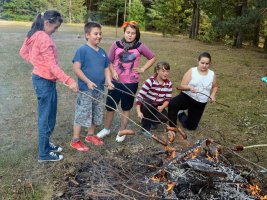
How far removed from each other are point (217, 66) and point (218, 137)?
296 inches

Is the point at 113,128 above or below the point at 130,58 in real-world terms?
below

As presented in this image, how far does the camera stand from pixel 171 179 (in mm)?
3420

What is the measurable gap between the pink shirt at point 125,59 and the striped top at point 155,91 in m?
0.40

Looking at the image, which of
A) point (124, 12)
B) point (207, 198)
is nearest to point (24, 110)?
point (207, 198)

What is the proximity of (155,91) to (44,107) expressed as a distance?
1.80 m

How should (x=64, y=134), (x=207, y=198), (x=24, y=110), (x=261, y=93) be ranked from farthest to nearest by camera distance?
(x=261, y=93), (x=24, y=110), (x=64, y=134), (x=207, y=198)

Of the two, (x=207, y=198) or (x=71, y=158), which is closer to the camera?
(x=207, y=198)

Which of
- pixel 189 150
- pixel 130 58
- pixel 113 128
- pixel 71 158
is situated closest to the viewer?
pixel 189 150

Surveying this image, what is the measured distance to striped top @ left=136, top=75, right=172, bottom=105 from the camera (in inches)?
205

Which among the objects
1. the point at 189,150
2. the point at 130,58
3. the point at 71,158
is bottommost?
the point at 71,158

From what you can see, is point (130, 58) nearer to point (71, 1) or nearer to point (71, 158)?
point (71, 158)

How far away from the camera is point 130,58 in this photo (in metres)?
4.79

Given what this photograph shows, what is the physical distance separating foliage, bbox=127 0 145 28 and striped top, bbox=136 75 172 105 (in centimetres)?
2999

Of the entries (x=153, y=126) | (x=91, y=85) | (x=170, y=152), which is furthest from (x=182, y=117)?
(x=91, y=85)
